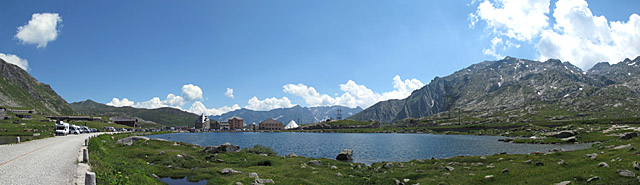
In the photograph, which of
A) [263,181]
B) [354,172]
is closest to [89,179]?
[263,181]

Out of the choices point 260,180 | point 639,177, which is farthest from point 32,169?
point 639,177

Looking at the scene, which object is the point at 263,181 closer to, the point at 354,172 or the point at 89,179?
the point at 89,179

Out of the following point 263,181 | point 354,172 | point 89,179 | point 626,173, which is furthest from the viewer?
point 354,172

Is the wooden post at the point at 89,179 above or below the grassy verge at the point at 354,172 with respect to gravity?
above

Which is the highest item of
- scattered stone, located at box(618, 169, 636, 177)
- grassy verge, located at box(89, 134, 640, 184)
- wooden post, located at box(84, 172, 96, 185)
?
wooden post, located at box(84, 172, 96, 185)

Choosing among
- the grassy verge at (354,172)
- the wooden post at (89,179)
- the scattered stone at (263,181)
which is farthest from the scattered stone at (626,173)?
the wooden post at (89,179)

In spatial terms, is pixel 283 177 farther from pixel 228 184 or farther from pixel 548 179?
pixel 548 179

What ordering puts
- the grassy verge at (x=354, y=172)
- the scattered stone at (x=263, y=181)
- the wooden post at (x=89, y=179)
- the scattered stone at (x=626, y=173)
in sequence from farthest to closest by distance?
1. the scattered stone at (x=263, y=181)
2. the grassy verge at (x=354, y=172)
3. the scattered stone at (x=626, y=173)
4. the wooden post at (x=89, y=179)

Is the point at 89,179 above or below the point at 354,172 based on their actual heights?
above

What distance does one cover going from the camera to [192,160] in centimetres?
4538

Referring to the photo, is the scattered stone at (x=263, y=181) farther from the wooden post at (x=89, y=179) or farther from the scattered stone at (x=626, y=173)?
the scattered stone at (x=626, y=173)

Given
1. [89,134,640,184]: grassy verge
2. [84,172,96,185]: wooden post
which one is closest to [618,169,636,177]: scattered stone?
[89,134,640,184]: grassy verge

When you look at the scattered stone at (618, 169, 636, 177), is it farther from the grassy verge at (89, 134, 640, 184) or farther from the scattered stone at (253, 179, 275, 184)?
the scattered stone at (253, 179, 275, 184)

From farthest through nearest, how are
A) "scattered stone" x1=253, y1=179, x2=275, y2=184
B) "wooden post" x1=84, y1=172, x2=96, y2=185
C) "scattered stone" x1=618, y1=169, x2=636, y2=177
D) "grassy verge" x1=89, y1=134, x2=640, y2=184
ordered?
"scattered stone" x1=253, y1=179, x2=275, y2=184 → "grassy verge" x1=89, y1=134, x2=640, y2=184 → "scattered stone" x1=618, y1=169, x2=636, y2=177 → "wooden post" x1=84, y1=172, x2=96, y2=185
